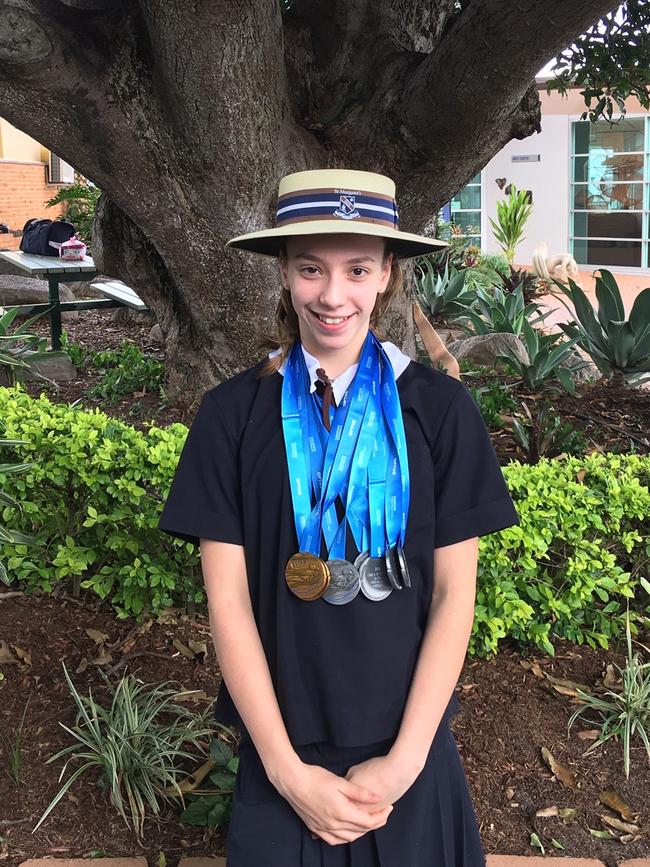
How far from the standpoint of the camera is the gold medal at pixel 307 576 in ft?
5.37

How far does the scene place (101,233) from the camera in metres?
5.34

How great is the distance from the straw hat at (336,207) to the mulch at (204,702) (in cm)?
175

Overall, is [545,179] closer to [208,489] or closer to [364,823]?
[208,489]

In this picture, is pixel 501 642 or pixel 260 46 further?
pixel 260 46

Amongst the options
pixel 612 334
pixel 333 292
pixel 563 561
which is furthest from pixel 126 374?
pixel 333 292

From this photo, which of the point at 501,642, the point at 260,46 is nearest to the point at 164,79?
the point at 260,46

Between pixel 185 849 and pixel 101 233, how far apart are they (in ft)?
12.5

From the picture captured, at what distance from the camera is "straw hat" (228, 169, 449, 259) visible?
65.1 inches

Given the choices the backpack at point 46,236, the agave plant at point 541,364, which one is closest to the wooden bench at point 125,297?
the backpack at point 46,236

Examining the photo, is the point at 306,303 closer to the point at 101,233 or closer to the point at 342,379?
the point at 342,379

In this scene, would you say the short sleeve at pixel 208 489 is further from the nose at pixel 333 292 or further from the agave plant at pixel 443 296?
the agave plant at pixel 443 296

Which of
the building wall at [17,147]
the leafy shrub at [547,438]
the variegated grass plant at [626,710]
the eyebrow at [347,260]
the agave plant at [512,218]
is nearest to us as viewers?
the eyebrow at [347,260]

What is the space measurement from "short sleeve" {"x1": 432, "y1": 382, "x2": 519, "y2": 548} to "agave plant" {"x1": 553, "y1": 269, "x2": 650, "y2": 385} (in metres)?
3.69

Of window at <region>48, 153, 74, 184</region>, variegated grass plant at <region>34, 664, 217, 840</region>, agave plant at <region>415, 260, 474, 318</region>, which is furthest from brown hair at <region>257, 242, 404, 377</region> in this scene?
window at <region>48, 153, 74, 184</region>
